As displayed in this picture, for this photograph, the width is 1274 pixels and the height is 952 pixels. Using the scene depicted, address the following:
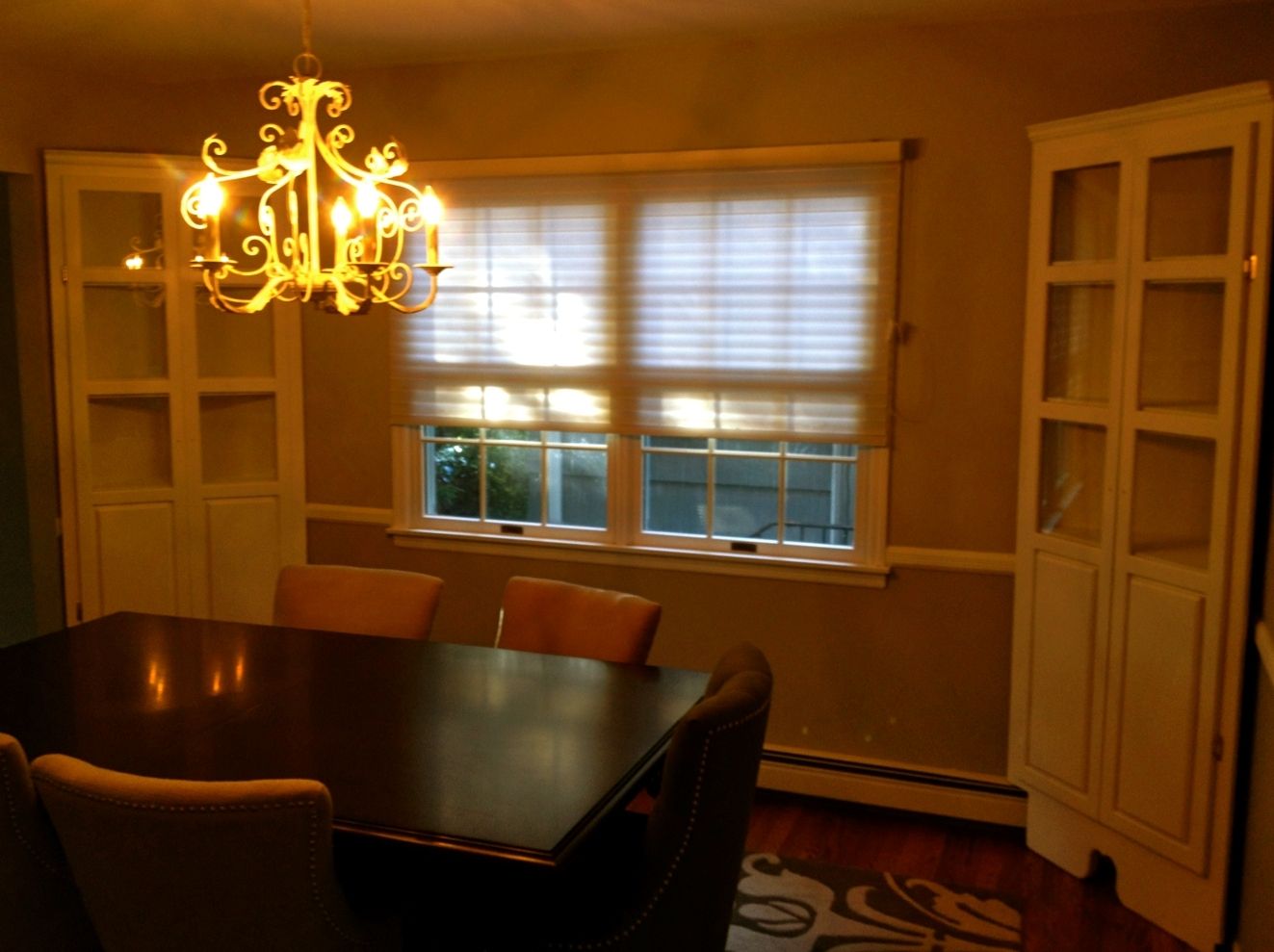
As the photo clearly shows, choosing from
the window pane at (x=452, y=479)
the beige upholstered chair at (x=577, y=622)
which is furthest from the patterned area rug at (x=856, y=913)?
the window pane at (x=452, y=479)

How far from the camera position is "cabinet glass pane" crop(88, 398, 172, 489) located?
4480 millimetres

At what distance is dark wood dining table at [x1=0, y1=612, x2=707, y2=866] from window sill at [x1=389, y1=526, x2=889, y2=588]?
3.96ft

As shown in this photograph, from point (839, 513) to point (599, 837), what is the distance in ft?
5.59

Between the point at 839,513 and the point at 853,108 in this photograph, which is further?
the point at 839,513

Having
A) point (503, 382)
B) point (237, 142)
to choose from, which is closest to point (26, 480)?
point (237, 142)

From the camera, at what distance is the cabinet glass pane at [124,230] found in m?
4.38

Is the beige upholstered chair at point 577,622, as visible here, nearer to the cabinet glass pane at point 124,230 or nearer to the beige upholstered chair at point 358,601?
the beige upholstered chair at point 358,601

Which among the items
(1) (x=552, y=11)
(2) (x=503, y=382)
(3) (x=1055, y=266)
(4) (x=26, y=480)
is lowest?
(4) (x=26, y=480)

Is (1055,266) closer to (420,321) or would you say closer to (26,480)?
(420,321)

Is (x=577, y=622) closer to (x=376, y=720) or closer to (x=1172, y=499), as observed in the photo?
(x=376, y=720)

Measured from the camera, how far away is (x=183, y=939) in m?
1.90

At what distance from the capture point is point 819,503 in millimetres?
3996

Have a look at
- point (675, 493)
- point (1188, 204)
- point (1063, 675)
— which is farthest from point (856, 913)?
point (1188, 204)

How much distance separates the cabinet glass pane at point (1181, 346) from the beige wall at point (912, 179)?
1.64 ft
